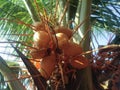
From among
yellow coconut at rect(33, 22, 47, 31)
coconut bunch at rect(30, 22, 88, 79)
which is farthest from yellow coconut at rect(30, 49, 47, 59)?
yellow coconut at rect(33, 22, 47, 31)

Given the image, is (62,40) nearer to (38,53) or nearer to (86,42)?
(38,53)

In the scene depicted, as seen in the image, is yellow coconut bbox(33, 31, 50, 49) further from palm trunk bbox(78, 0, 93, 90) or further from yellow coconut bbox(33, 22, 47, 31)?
palm trunk bbox(78, 0, 93, 90)

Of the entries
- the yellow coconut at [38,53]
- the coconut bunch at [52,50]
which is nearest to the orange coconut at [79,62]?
the coconut bunch at [52,50]

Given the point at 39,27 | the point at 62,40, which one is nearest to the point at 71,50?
the point at 62,40

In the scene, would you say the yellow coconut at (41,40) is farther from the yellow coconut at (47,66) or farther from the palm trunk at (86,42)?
the palm trunk at (86,42)

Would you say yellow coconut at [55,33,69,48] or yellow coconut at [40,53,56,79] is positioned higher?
yellow coconut at [55,33,69,48]

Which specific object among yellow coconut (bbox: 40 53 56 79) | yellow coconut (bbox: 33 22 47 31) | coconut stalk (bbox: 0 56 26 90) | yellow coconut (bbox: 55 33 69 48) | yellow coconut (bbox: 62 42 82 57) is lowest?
coconut stalk (bbox: 0 56 26 90)

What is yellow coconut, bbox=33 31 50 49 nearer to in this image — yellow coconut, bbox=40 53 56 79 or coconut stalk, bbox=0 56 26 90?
yellow coconut, bbox=40 53 56 79

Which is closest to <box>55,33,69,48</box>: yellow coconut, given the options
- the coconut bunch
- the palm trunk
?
the coconut bunch

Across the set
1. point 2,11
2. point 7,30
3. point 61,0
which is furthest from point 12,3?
point 61,0
